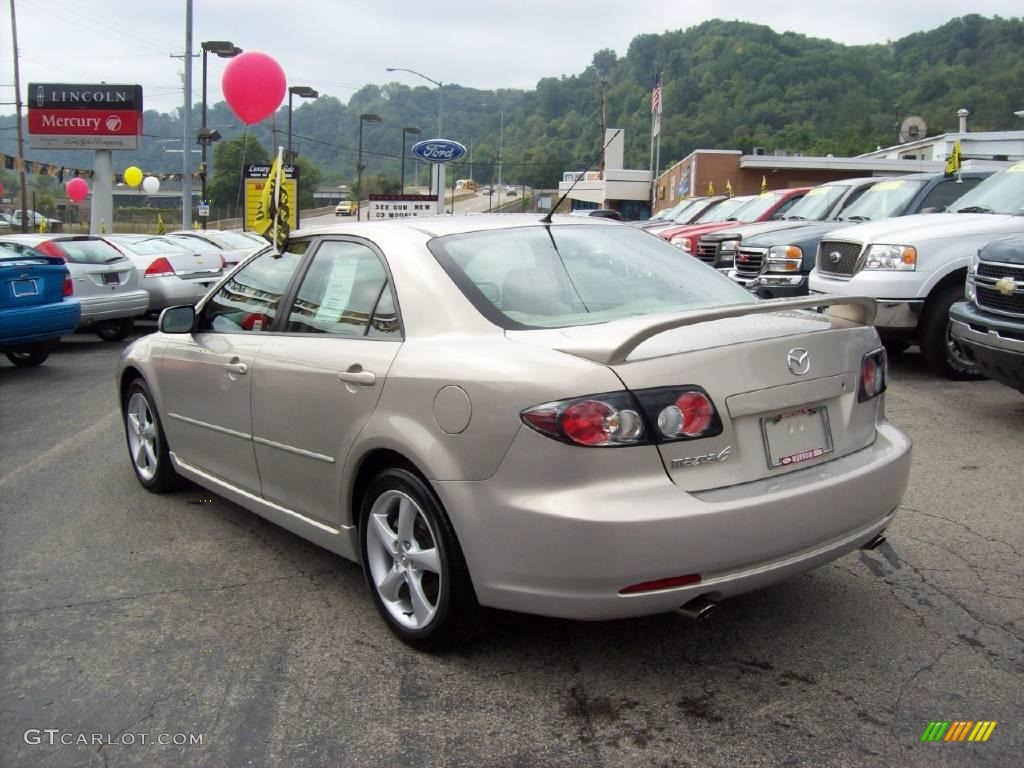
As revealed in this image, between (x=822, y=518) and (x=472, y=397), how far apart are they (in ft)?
4.05

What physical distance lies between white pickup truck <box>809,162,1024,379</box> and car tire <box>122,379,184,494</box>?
5.69 meters

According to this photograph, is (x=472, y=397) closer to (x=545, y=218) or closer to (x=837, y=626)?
(x=545, y=218)

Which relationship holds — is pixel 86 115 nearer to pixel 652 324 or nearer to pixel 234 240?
pixel 234 240

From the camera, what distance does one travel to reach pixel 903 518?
4887 millimetres

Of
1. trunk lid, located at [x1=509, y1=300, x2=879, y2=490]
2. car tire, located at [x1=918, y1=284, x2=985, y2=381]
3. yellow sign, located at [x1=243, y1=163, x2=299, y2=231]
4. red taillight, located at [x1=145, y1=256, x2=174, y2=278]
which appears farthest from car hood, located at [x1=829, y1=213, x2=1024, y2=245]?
yellow sign, located at [x1=243, y1=163, x2=299, y2=231]

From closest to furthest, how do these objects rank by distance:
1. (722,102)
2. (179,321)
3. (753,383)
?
(753,383)
(179,321)
(722,102)

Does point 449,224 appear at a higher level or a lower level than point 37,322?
higher

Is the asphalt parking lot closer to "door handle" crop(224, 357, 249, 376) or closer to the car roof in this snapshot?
→ "door handle" crop(224, 357, 249, 376)

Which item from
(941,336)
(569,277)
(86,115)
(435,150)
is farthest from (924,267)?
(86,115)

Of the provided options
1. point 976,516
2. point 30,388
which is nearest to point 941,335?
point 976,516

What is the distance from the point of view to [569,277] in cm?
379

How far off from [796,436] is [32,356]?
1037 cm

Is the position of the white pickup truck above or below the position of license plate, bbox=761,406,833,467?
above

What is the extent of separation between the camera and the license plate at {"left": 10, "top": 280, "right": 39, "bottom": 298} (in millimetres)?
10133
